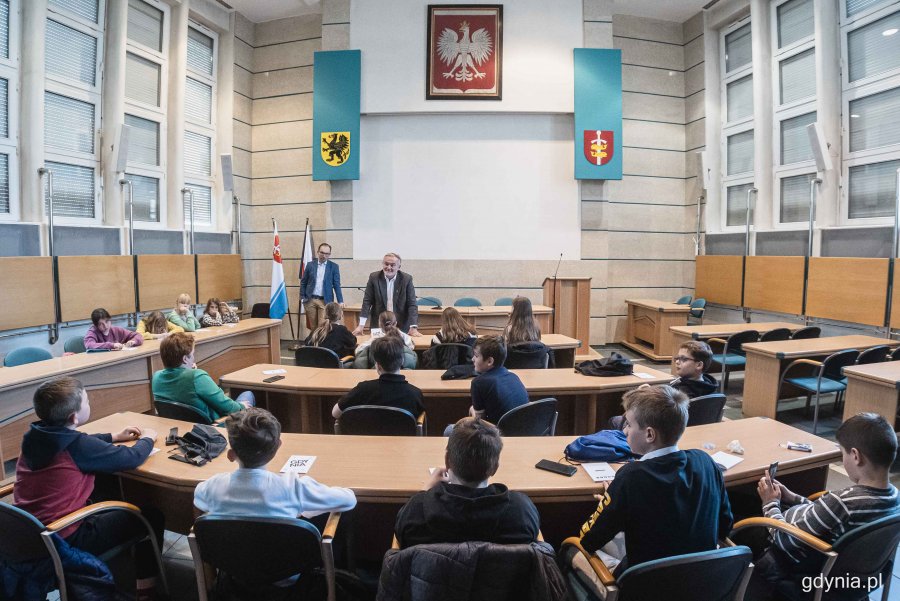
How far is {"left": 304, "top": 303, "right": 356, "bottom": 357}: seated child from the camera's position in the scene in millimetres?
4551

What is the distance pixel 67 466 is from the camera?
1.98 m

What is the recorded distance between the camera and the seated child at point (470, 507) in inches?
58.6

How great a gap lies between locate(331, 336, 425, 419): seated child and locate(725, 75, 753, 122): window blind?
812cm

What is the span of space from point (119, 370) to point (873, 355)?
6828 millimetres

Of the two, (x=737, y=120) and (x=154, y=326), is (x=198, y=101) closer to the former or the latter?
(x=154, y=326)

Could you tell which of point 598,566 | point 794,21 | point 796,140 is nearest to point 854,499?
point 598,566

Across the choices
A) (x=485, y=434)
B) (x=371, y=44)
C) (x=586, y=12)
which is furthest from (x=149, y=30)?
(x=485, y=434)

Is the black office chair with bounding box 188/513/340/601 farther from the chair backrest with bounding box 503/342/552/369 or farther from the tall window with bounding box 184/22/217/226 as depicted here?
the tall window with bounding box 184/22/217/226

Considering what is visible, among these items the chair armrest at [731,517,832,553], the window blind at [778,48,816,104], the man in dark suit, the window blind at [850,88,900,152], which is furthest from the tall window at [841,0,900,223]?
the man in dark suit

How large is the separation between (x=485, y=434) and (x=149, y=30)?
853cm

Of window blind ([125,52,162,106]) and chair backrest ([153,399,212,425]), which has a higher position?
window blind ([125,52,162,106])

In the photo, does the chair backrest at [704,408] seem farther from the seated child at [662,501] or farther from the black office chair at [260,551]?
the black office chair at [260,551]

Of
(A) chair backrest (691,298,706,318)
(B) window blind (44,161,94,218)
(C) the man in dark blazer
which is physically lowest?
(A) chair backrest (691,298,706,318)

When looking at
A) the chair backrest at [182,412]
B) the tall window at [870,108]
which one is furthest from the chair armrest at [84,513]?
the tall window at [870,108]
